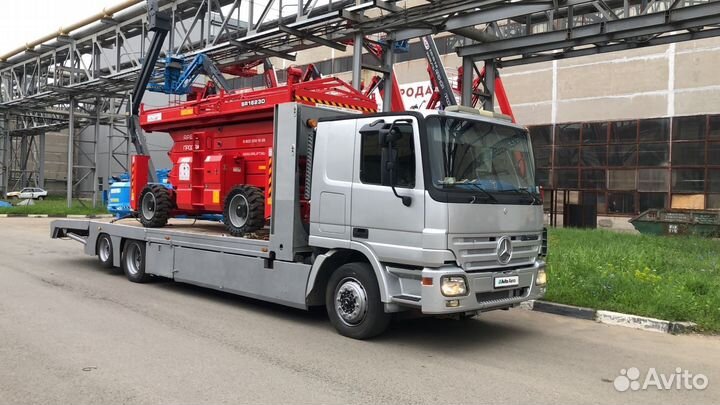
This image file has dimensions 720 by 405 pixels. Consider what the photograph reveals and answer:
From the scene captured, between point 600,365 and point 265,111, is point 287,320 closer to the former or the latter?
point 265,111

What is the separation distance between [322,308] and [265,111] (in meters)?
3.01

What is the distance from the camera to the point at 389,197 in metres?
6.31

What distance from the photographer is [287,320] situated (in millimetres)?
7645

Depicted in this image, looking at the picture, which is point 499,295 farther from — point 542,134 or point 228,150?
point 542,134

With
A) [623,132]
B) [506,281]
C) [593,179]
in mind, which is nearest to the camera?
[506,281]

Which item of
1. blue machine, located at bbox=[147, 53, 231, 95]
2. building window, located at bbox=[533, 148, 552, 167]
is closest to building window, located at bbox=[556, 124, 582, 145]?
building window, located at bbox=[533, 148, 552, 167]

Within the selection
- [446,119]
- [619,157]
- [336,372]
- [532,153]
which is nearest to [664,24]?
[532,153]

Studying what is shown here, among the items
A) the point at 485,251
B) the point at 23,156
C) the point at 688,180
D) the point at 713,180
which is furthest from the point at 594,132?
the point at 23,156

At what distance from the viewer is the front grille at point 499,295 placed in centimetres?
626

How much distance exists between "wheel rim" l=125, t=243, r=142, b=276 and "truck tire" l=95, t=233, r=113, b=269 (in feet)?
2.58

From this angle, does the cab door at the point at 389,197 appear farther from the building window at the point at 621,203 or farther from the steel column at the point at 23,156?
the steel column at the point at 23,156

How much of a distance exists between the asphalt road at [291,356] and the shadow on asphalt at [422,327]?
25 millimetres

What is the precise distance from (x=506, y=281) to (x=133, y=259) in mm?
7223

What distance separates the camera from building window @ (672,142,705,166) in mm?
24308
